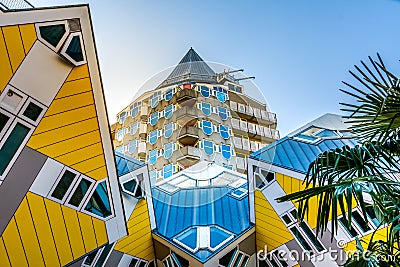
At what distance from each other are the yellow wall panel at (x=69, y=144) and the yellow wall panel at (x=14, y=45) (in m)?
0.54

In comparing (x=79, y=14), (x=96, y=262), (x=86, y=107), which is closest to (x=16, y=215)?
(x=86, y=107)

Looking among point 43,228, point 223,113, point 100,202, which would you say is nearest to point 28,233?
point 43,228

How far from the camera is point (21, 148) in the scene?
2.16 meters

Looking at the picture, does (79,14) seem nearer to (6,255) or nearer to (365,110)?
(6,255)

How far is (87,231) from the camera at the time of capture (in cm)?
265

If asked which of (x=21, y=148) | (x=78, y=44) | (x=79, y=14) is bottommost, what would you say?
(x=21, y=148)

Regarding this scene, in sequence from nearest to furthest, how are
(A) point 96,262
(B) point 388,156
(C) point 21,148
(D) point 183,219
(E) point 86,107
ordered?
(B) point 388,156 < (C) point 21,148 < (E) point 86,107 < (A) point 96,262 < (D) point 183,219

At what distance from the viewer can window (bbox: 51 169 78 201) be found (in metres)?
2.41

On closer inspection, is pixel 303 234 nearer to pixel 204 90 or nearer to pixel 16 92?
pixel 204 90

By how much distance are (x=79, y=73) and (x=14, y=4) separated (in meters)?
0.54

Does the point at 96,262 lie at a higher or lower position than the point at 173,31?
lower

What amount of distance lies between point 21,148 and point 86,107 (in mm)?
494

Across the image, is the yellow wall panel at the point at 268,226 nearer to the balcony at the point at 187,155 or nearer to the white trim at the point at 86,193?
the balcony at the point at 187,155

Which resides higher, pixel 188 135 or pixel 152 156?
pixel 188 135
